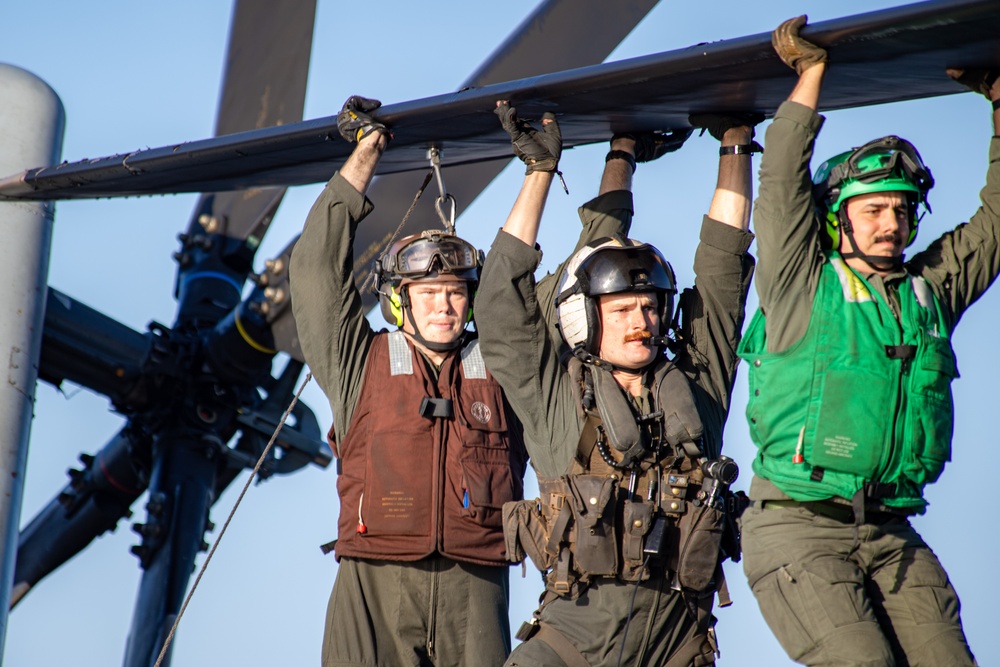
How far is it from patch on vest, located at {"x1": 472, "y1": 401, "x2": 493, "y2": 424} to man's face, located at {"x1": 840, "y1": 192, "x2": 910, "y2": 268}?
1600 millimetres

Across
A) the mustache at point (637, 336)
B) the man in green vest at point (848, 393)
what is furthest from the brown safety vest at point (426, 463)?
the man in green vest at point (848, 393)

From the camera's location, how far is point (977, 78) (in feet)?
17.7

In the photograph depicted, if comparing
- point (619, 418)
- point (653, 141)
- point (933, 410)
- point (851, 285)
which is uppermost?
point (653, 141)

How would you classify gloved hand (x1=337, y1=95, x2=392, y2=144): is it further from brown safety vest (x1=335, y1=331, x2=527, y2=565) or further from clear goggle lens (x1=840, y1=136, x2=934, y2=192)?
clear goggle lens (x1=840, y1=136, x2=934, y2=192)

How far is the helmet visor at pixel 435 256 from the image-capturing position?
6.24m

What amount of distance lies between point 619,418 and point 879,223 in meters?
1.05

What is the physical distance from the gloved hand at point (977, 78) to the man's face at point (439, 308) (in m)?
2.04

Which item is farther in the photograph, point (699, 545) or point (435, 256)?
point (435, 256)

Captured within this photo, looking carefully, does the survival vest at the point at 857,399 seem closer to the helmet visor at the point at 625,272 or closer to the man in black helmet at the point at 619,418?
the man in black helmet at the point at 619,418

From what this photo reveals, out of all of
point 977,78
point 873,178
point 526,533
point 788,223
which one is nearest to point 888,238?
point 873,178

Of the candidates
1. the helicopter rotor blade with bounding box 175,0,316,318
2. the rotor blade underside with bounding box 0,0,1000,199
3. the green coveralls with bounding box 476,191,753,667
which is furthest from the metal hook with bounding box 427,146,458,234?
the helicopter rotor blade with bounding box 175,0,316,318

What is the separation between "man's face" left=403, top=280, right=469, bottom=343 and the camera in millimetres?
6207

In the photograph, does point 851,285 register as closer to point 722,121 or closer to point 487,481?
point 722,121

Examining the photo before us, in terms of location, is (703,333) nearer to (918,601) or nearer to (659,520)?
(659,520)
